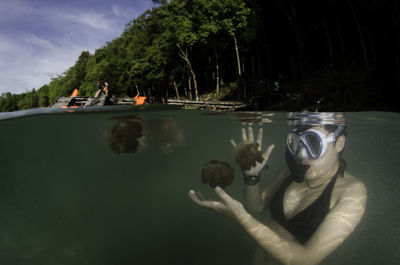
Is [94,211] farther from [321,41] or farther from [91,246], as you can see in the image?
[321,41]

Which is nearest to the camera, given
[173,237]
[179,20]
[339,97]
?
[173,237]

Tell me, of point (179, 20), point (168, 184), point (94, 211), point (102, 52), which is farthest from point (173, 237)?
point (102, 52)

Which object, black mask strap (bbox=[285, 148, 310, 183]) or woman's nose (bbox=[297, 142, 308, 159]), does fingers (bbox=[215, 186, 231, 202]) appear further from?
woman's nose (bbox=[297, 142, 308, 159])

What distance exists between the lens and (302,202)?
3.73 m

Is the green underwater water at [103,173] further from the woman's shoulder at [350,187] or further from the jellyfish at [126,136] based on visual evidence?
the woman's shoulder at [350,187]

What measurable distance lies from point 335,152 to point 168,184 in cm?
1687

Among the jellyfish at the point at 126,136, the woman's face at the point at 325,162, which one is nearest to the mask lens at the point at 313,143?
the woman's face at the point at 325,162

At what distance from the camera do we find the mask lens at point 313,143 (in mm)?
4242

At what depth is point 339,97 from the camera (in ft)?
61.1

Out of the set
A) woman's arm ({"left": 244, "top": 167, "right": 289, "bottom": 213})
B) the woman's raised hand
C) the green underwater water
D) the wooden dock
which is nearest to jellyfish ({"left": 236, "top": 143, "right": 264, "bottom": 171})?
the woman's raised hand

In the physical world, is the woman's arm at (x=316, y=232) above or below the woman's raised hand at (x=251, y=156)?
below

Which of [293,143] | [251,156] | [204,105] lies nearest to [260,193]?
[251,156]

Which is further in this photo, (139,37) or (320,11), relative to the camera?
(139,37)

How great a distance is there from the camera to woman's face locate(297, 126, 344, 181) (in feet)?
12.9
